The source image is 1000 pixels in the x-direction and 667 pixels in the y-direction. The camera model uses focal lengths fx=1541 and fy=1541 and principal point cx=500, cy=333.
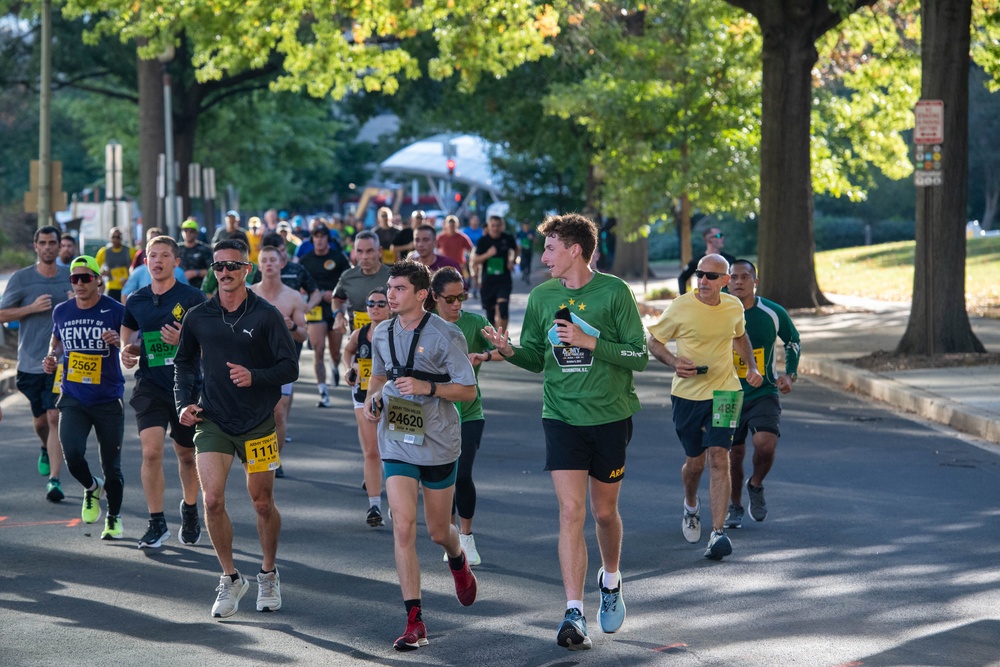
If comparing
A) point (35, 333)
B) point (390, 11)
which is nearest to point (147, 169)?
point (390, 11)

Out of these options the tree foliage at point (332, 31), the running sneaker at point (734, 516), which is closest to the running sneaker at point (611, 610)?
Answer: the running sneaker at point (734, 516)

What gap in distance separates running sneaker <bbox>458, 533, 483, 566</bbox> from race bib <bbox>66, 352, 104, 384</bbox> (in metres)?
2.58

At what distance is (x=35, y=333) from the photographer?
35.8ft

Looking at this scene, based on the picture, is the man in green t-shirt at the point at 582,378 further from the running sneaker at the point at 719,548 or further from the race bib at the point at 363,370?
the race bib at the point at 363,370

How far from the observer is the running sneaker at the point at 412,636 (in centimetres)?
650

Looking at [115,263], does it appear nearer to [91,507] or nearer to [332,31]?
[332,31]

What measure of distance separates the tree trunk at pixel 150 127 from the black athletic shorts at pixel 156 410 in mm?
26486

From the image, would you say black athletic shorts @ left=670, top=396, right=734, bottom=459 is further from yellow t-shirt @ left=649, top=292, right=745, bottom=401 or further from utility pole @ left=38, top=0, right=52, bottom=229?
utility pole @ left=38, top=0, right=52, bottom=229

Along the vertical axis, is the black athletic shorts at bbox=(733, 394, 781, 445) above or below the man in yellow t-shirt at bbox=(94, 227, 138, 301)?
below

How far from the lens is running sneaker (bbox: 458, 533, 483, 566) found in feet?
27.5

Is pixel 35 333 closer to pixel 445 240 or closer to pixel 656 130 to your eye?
pixel 445 240

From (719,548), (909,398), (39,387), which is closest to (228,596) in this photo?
(719,548)

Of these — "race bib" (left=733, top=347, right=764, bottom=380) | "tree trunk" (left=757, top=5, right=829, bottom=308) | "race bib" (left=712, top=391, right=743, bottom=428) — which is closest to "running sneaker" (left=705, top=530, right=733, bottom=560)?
"race bib" (left=712, top=391, right=743, bottom=428)

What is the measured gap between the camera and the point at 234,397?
7.45m
